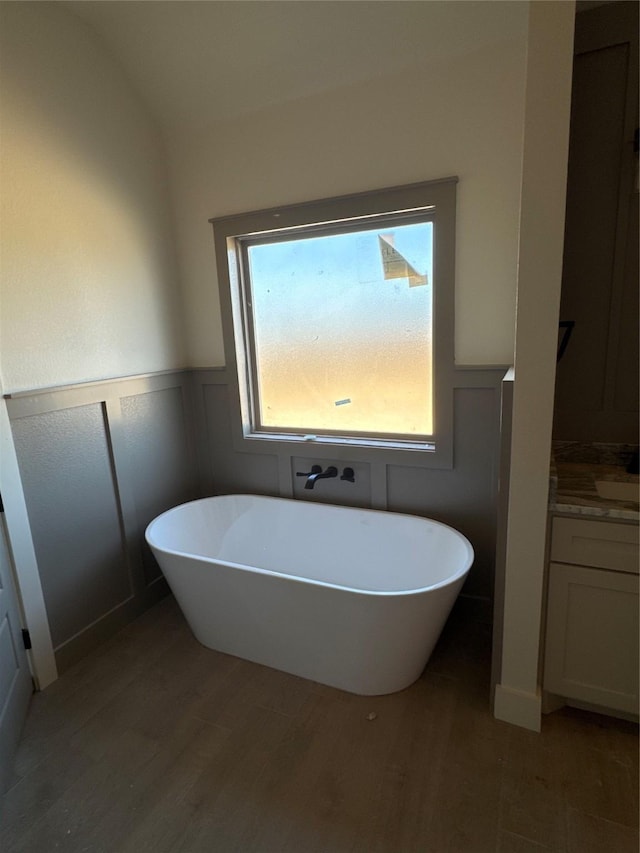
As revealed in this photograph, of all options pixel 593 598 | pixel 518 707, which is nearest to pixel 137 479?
pixel 518 707

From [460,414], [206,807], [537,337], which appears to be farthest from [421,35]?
[206,807]

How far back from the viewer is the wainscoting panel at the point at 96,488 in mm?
1910

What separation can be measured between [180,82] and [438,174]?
4.51 feet

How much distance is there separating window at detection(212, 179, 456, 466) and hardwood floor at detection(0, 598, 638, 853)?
1.14 m

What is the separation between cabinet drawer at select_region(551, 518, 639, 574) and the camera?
143cm

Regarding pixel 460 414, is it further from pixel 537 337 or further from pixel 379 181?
pixel 379 181

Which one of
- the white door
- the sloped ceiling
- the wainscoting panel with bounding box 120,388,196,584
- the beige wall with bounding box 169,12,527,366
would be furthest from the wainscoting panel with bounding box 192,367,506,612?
the sloped ceiling

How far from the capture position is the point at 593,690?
5.10ft

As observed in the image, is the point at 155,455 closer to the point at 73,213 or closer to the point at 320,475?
the point at 320,475

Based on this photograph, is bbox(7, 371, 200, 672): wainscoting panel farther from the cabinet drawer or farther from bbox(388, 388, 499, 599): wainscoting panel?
the cabinet drawer

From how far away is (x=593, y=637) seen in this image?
153 centimetres

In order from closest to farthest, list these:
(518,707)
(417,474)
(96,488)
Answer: (518,707) < (96,488) < (417,474)

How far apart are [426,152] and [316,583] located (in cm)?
192

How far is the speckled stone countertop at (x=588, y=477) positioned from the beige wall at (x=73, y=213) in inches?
82.2
